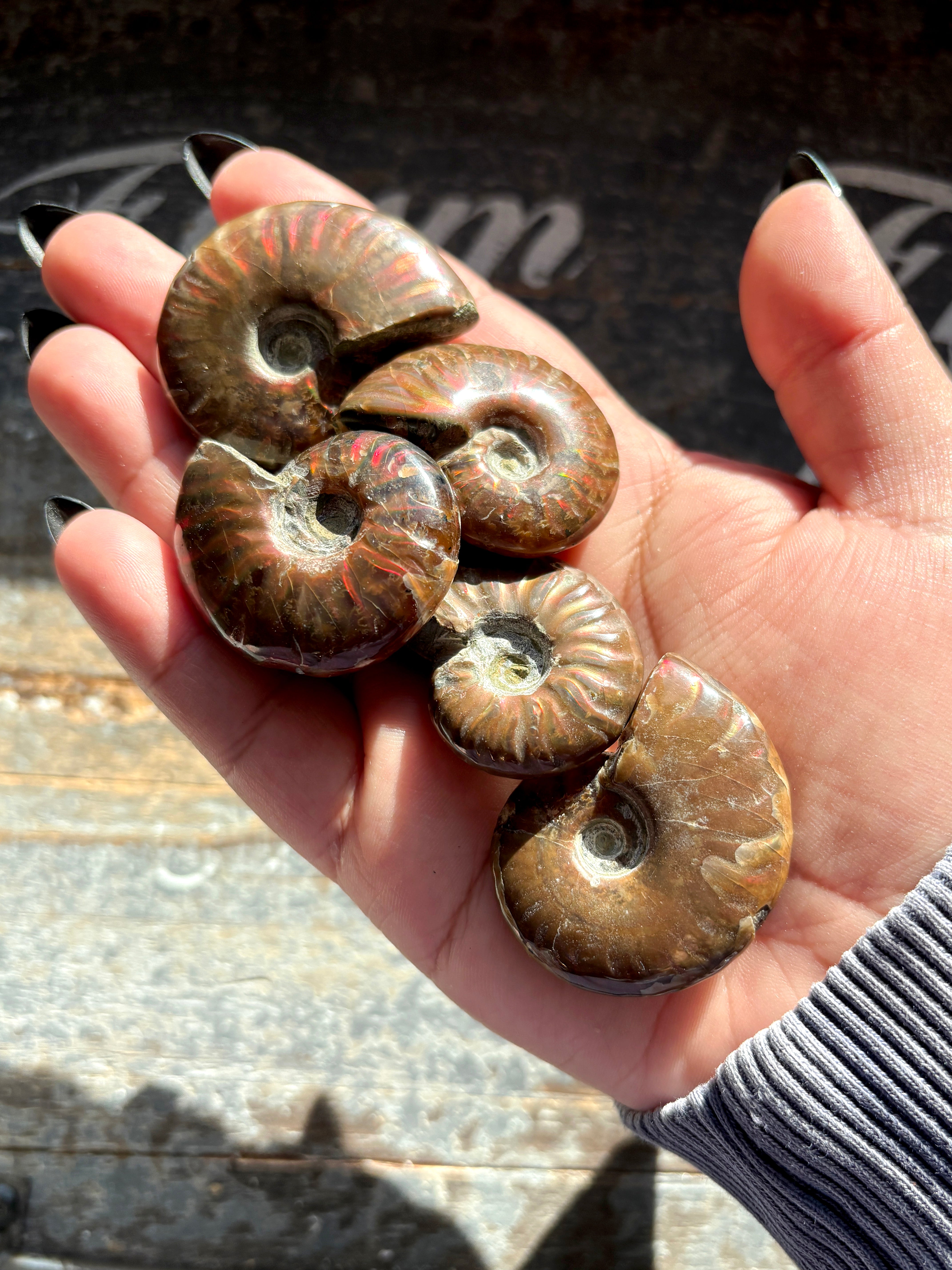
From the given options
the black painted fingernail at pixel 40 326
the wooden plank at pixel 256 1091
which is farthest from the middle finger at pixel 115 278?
the wooden plank at pixel 256 1091

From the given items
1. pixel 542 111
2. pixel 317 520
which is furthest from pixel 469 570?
pixel 542 111

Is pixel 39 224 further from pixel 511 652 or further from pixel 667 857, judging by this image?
pixel 667 857

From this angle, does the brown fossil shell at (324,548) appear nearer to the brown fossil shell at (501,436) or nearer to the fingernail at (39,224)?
the brown fossil shell at (501,436)

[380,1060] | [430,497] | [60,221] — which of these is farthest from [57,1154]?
[60,221]

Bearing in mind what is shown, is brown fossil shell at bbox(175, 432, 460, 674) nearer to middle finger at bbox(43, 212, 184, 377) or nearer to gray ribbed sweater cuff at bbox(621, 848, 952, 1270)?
middle finger at bbox(43, 212, 184, 377)

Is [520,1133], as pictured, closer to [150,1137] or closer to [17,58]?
[150,1137]

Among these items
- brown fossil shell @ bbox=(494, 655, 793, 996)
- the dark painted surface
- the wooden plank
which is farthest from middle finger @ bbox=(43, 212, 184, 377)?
brown fossil shell @ bbox=(494, 655, 793, 996)

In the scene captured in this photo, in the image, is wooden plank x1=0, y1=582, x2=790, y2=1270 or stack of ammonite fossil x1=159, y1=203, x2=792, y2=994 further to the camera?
wooden plank x1=0, y1=582, x2=790, y2=1270
